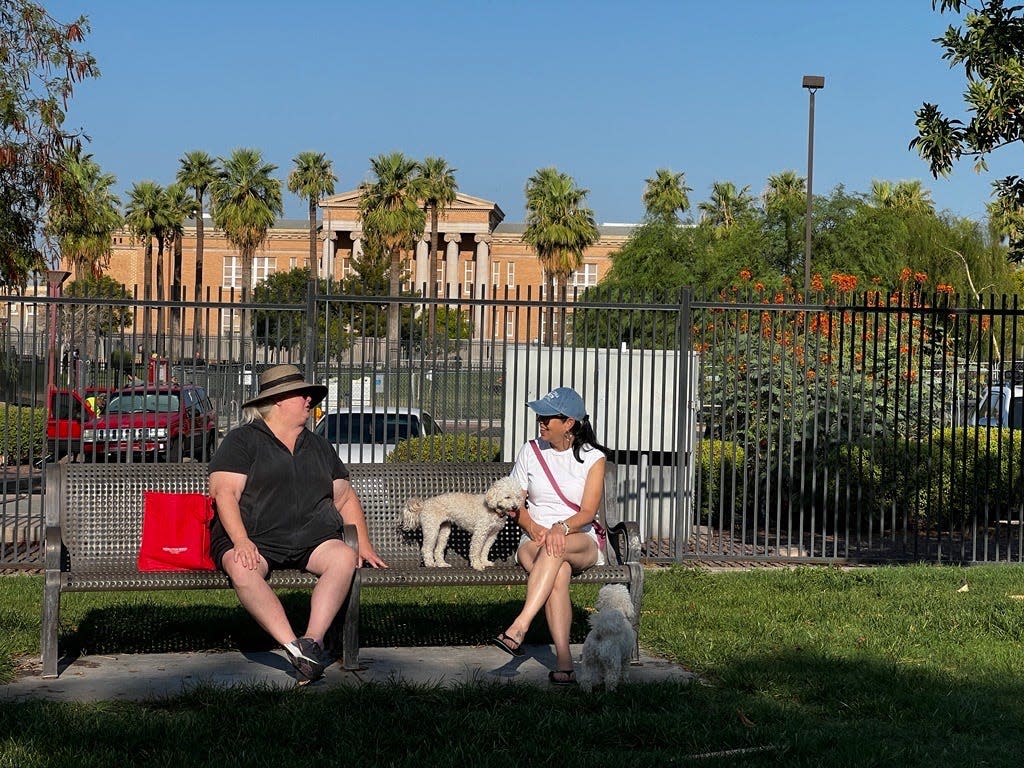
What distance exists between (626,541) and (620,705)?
1.34 metres

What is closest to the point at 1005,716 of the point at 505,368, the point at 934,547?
the point at 505,368

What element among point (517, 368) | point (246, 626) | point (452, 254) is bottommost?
point (246, 626)

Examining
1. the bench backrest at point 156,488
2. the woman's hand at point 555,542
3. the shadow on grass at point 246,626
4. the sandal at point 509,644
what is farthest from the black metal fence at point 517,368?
the sandal at point 509,644

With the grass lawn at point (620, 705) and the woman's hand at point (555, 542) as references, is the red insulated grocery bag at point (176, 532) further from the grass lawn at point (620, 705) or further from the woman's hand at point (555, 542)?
the woman's hand at point (555, 542)

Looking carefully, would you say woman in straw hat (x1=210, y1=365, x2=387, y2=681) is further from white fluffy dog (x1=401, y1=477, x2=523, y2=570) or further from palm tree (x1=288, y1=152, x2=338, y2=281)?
palm tree (x1=288, y1=152, x2=338, y2=281)

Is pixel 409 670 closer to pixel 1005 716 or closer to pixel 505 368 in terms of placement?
pixel 1005 716

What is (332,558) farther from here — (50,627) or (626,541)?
(626,541)

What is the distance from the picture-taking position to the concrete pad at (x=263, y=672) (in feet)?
18.2

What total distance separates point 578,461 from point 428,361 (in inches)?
167

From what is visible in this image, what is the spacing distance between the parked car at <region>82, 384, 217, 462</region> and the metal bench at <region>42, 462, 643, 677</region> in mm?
3044

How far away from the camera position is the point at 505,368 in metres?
10.7

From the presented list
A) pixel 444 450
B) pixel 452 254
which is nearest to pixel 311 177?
pixel 452 254

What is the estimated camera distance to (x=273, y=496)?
20.1 ft

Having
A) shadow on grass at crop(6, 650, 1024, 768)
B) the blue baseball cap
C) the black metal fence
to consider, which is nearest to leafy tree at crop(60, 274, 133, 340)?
the black metal fence
